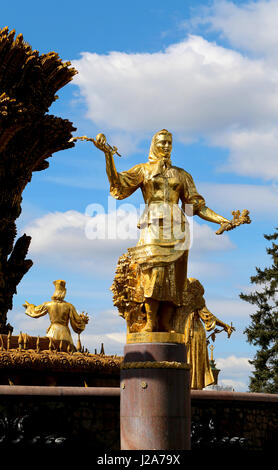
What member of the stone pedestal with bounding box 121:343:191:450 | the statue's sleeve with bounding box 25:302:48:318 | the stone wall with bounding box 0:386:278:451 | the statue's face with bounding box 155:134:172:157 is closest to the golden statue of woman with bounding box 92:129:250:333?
the statue's face with bounding box 155:134:172:157

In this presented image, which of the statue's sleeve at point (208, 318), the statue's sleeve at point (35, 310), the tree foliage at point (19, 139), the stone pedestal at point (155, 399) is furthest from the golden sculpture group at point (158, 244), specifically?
the tree foliage at point (19, 139)

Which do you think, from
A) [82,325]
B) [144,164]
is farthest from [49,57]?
[144,164]

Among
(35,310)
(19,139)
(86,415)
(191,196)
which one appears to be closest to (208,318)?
(86,415)

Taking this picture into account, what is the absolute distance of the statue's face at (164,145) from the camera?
427 inches

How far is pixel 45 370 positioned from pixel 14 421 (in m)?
2.81

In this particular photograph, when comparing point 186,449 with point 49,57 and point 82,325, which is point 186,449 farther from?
point 49,57

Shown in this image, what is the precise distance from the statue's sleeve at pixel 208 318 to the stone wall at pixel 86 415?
191cm

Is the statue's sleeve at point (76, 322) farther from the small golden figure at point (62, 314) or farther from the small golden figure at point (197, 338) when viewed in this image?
the small golden figure at point (197, 338)

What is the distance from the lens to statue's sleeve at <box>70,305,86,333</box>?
16125 millimetres

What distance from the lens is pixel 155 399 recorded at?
30.6 feet

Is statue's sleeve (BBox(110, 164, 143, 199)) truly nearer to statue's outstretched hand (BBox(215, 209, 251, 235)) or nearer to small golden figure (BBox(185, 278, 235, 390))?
statue's outstretched hand (BBox(215, 209, 251, 235))

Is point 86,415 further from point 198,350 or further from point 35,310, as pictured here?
point 35,310

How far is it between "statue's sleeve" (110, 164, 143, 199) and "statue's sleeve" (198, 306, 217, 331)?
454cm

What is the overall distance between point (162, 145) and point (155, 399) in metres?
3.97
